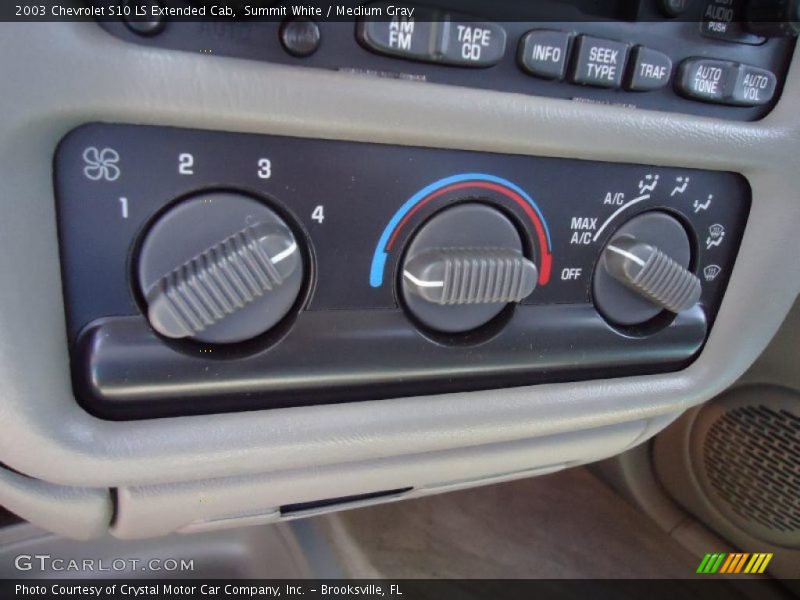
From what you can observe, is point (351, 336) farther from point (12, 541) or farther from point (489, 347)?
point (12, 541)

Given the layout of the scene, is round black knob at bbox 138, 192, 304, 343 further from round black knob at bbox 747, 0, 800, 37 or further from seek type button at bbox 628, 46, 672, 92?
round black knob at bbox 747, 0, 800, 37

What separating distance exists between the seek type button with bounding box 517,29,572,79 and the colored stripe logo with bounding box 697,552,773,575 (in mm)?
710

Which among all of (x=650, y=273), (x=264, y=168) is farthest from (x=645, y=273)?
(x=264, y=168)

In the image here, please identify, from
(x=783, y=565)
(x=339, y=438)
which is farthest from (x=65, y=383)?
(x=783, y=565)

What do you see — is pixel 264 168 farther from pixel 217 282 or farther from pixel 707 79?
pixel 707 79

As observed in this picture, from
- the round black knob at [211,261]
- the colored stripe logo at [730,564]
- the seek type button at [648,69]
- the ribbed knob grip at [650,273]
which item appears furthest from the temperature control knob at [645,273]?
the colored stripe logo at [730,564]

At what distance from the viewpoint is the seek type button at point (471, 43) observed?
37 cm

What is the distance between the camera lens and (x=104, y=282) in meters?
0.38

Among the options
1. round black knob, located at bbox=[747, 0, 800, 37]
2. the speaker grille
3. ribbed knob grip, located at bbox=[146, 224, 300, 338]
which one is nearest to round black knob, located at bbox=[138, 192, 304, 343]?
ribbed knob grip, located at bbox=[146, 224, 300, 338]

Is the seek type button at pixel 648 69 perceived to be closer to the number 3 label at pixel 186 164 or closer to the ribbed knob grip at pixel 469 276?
the ribbed knob grip at pixel 469 276

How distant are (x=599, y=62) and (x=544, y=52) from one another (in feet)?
0.14

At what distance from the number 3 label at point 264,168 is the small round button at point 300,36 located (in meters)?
0.06

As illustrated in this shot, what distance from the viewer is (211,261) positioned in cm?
37

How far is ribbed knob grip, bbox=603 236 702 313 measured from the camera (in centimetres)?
49
